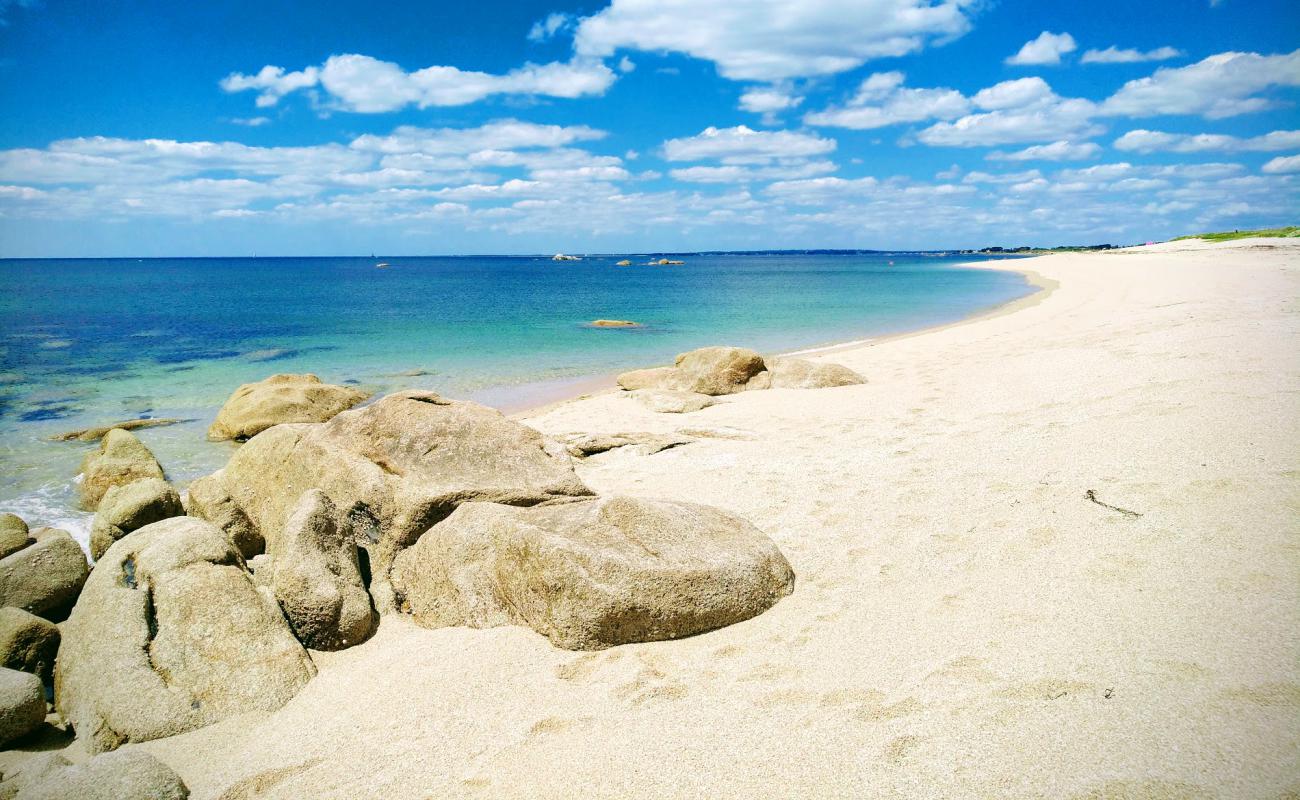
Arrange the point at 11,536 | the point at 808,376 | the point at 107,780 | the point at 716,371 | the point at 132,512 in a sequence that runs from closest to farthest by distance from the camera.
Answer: the point at 107,780
the point at 11,536
the point at 132,512
the point at 808,376
the point at 716,371

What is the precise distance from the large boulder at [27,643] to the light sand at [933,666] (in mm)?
1900

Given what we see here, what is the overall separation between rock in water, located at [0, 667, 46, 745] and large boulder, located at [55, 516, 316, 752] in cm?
22

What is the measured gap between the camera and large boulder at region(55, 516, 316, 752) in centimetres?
431

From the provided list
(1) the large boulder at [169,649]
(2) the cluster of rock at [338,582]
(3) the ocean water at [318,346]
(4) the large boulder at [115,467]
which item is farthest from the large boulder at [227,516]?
(4) the large boulder at [115,467]

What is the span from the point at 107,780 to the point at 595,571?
9.09 ft

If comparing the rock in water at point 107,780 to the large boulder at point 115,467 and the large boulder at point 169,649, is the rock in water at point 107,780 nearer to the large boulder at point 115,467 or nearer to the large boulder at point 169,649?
the large boulder at point 169,649

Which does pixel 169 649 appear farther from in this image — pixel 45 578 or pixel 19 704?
pixel 45 578

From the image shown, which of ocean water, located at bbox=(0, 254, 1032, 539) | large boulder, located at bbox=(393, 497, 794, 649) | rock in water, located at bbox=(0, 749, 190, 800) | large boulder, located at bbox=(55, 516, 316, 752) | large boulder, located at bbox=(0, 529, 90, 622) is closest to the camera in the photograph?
rock in water, located at bbox=(0, 749, 190, 800)

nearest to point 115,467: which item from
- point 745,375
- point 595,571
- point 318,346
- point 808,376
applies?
point 595,571

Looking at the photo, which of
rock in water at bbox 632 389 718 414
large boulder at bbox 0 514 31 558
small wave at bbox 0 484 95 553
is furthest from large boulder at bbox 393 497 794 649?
rock in water at bbox 632 389 718 414

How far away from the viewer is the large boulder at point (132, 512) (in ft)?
23.4

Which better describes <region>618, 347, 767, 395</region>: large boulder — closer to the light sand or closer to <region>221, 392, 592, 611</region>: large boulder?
the light sand

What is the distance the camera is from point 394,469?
21.0 feet

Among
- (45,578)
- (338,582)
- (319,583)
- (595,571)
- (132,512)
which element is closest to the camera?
(595,571)
